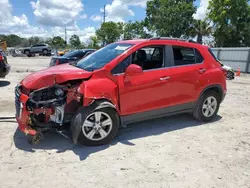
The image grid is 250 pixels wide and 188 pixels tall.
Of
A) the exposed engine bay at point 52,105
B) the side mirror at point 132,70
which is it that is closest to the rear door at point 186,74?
the side mirror at point 132,70

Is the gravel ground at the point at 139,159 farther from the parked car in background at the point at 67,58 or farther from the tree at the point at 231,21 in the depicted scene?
the tree at the point at 231,21

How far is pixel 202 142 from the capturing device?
441cm

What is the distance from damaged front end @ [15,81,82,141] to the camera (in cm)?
390

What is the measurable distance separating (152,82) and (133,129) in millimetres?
1118

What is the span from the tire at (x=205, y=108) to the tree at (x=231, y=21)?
22969 millimetres

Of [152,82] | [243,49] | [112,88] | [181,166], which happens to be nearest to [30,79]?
[112,88]

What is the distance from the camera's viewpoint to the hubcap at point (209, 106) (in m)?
5.42

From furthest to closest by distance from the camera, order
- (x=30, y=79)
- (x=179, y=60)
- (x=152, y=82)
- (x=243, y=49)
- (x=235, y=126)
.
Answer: (x=243, y=49), (x=235, y=126), (x=179, y=60), (x=152, y=82), (x=30, y=79)

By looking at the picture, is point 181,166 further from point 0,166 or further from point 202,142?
point 0,166

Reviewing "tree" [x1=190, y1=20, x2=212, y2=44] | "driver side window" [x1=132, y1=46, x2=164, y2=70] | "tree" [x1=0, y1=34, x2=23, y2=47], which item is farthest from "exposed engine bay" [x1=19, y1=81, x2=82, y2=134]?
"tree" [x1=0, y1=34, x2=23, y2=47]

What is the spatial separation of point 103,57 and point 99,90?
3.10 feet

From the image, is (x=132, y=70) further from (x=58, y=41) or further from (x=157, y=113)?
(x=58, y=41)

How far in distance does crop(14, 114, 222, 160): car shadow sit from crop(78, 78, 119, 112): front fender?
726mm

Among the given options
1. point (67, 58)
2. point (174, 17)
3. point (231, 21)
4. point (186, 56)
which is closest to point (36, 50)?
point (174, 17)
